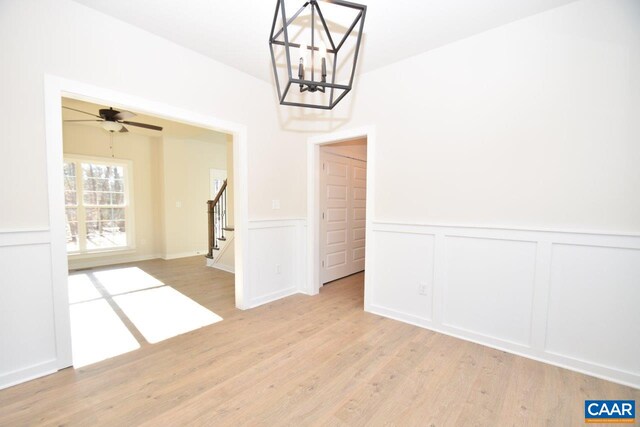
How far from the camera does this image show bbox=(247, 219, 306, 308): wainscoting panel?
3229mm

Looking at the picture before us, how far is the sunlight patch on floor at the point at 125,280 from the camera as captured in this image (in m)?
3.88

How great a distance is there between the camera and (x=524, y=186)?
7.19 feet

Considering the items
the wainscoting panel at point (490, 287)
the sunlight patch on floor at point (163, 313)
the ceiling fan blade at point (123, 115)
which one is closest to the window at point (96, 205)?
the ceiling fan blade at point (123, 115)

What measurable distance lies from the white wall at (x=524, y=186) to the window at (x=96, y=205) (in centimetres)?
572

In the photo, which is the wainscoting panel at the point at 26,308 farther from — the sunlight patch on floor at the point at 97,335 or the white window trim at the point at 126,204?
the white window trim at the point at 126,204

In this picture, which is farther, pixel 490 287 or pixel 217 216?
pixel 217 216

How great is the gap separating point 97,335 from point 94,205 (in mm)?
4126

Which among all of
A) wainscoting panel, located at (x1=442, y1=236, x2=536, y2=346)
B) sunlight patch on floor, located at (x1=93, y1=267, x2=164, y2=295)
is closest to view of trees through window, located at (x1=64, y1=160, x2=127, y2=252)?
sunlight patch on floor, located at (x1=93, y1=267, x2=164, y2=295)

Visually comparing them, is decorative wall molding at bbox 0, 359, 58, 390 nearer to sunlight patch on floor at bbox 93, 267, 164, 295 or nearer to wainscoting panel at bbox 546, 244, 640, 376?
sunlight patch on floor at bbox 93, 267, 164, 295

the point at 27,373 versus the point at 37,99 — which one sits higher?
the point at 37,99

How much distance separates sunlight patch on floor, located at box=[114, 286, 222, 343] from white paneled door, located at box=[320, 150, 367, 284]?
176cm

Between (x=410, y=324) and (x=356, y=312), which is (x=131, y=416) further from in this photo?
(x=410, y=324)

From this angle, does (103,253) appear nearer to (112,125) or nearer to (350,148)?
(112,125)

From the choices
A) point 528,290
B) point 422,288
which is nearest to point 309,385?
point 422,288
